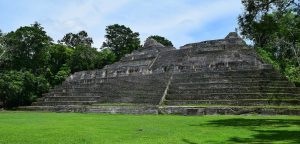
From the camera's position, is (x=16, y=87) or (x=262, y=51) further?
(x=262, y=51)

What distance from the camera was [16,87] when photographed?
2986 cm

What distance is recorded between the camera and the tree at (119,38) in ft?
201

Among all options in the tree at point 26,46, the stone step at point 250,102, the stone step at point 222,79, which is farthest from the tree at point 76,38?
the stone step at point 250,102

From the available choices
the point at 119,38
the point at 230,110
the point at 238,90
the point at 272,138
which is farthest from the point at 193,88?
the point at 119,38

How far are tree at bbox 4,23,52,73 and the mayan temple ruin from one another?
5407mm

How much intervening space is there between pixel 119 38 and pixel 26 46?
93.7ft

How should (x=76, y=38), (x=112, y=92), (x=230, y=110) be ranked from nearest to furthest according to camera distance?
(x=230, y=110)
(x=112, y=92)
(x=76, y=38)

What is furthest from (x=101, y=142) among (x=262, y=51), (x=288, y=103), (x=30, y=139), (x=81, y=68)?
(x=81, y=68)

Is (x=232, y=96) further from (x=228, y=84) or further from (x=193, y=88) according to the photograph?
(x=193, y=88)

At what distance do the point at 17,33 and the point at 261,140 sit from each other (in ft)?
93.7

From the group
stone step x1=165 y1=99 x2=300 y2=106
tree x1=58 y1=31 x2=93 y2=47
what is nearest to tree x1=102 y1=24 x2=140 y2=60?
tree x1=58 y1=31 x2=93 y2=47

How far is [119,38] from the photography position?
62688mm

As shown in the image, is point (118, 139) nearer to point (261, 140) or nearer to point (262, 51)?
point (261, 140)

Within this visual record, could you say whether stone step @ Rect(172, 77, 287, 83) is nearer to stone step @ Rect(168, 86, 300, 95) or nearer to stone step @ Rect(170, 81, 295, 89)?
stone step @ Rect(170, 81, 295, 89)
